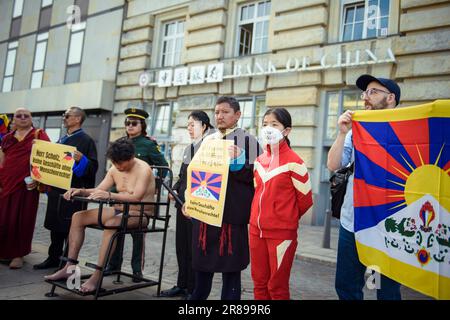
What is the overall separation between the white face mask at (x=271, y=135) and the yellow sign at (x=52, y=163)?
89.2 inches

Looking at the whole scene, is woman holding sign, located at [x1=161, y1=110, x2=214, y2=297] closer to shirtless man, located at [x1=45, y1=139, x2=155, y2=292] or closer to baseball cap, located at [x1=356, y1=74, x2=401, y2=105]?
shirtless man, located at [x1=45, y1=139, x2=155, y2=292]

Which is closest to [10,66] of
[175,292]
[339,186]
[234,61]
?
[234,61]

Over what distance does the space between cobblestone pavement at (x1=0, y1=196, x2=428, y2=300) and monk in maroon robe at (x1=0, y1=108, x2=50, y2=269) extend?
304mm

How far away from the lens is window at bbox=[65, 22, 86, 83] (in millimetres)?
16031

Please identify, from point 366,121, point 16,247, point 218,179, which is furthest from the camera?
point 16,247

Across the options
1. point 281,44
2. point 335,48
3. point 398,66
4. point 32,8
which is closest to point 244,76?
point 281,44

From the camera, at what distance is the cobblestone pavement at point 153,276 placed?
3416 mm

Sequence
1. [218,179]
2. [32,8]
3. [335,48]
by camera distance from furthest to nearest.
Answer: [32,8] → [335,48] → [218,179]

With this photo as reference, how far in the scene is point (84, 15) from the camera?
16094mm

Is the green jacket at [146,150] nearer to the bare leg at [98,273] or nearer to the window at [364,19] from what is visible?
the bare leg at [98,273]

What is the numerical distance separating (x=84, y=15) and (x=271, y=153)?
52.9 ft

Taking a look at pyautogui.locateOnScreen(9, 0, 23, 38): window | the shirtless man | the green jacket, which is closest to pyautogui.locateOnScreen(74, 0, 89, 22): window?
pyautogui.locateOnScreen(9, 0, 23, 38): window
